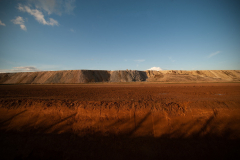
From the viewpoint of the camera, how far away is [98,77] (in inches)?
2157

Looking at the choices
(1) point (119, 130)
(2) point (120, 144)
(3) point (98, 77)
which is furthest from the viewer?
(3) point (98, 77)

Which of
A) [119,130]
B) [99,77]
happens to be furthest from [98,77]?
[119,130]

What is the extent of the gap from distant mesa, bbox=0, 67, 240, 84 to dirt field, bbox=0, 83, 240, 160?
41344mm

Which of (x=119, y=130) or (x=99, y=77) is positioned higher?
(x=99, y=77)

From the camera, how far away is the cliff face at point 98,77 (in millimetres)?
46294

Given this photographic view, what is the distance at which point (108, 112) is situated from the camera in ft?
20.5

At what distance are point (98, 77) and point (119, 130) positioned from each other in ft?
166

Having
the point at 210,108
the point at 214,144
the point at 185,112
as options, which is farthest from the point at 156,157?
the point at 210,108

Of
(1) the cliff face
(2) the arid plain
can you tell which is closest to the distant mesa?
(1) the cliff face

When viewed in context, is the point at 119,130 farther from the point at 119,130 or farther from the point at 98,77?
the point at 98,77

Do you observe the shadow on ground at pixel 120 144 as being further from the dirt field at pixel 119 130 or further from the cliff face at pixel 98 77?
the cliff face at pixel 98 77

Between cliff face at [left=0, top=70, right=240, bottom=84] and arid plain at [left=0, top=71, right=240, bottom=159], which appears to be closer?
arid plain at [left=0, top=71, right=240, bottom=159]

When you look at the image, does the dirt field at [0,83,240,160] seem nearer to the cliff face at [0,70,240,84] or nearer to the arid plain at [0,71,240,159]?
the arid plain at [0,71,240,159]

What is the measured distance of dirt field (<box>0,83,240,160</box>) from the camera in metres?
4.45
